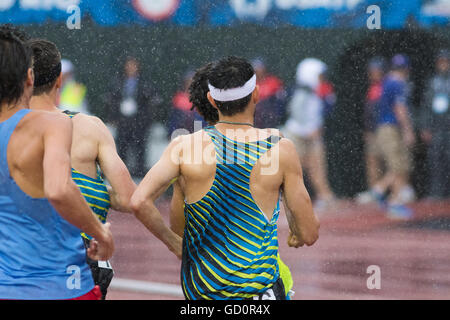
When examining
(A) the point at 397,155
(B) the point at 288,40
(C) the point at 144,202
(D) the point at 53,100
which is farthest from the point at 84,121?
(B) the point at 288,40

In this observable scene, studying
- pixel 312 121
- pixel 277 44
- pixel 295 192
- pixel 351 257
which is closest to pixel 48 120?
pixel 295 192

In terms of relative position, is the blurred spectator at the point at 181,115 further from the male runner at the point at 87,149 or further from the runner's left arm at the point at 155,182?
the runner's left arm at the point at 155,182

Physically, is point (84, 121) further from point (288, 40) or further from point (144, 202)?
point (288, 40)

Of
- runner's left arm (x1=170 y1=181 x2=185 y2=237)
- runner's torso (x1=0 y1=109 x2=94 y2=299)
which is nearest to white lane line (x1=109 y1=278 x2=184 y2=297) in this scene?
runner's left arm (x1=170 y1=181 x2=185 y2=237)

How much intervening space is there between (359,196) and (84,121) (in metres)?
7.68

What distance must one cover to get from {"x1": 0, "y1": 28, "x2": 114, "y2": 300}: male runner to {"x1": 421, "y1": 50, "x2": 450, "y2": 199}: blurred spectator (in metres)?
8.09

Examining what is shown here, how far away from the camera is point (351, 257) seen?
7.87 m

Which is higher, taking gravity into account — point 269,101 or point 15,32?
point 15,32

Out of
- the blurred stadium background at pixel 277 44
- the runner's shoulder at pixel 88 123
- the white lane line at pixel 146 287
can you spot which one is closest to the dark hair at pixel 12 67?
the runner's shoulder at pixel 88 123

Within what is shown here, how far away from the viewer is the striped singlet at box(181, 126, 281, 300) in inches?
120

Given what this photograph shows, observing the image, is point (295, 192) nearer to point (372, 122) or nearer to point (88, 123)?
point (88, 123)

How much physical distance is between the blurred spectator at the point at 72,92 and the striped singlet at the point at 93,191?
7.21 metres

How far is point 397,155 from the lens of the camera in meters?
10.2

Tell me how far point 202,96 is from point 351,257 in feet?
15.5
